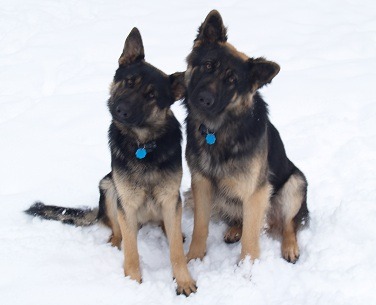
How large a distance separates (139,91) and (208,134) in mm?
757

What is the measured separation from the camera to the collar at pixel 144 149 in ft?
13.1

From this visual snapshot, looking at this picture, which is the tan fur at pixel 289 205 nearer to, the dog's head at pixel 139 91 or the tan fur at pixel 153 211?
the tan fur at pixel 153 211

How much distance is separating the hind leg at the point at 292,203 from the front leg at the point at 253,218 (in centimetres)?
39

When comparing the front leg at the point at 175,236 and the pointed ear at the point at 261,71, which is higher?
the pointed ear at the point at 261,71

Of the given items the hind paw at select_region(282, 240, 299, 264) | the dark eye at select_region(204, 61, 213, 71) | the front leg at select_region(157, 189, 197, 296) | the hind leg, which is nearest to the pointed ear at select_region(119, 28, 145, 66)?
the dark eye at select_region(204, 61, 213, 71)

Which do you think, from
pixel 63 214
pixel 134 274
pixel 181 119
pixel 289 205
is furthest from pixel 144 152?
pixel 181 119

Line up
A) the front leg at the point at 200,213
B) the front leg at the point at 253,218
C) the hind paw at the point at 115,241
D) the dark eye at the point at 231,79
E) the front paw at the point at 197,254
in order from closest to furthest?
1. the dark eye at the point at 231,79
2. the front leg at the point at 253,218
3. the front leg at the point at 200,213
4. the front paw at the point at 197,254
5. the hind paw at the point at 115,241

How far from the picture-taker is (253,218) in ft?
14.0

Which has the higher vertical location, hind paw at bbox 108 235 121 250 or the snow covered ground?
the snow covered ground

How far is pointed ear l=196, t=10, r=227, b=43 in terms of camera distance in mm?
3887

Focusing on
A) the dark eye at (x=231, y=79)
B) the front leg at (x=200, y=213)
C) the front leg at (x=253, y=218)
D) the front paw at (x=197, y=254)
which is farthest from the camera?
the front paw at (x=197, y=254)

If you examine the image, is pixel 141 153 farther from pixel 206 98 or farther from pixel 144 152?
pixel 206 98

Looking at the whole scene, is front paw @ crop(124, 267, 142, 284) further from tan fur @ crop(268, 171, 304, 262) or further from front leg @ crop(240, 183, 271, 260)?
tan fur @ crop(268, 171, 304, 262)

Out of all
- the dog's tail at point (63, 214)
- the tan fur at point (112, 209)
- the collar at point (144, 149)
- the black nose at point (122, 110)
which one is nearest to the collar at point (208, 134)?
the collar at point (144, 149)
